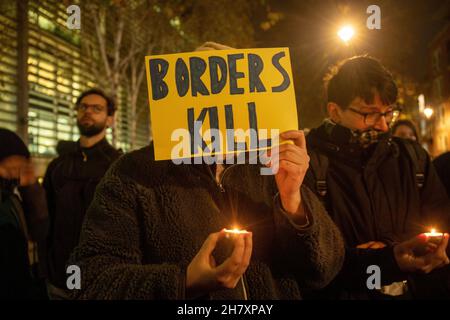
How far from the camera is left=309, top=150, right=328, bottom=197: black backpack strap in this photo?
91.7 inches

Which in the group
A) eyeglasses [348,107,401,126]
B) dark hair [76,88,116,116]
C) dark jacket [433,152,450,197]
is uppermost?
dark hair [76,88,116,116]

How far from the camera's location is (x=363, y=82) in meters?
2.49

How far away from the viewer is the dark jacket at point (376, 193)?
2.32 meters

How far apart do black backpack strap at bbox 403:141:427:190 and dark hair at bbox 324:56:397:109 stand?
292mm

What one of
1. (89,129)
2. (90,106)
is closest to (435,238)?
(89,129)

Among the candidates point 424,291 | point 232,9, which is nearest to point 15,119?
point 232,9

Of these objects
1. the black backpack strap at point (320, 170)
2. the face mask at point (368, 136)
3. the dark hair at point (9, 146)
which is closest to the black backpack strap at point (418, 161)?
the face mask at point (368, 136)

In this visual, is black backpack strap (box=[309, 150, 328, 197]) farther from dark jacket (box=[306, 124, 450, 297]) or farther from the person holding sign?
the person holding sign

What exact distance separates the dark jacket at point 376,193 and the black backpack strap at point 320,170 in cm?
2

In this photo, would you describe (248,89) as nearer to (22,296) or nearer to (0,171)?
(22,296)

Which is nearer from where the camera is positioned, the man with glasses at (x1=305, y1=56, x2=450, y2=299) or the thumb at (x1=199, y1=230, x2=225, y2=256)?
the thumb at (x1=199, y1=230, x2=225, y2=256)

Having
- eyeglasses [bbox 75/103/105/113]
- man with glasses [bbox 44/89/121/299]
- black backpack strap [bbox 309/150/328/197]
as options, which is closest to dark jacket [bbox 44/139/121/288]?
man with glasses [bbox 44/89/121/299]

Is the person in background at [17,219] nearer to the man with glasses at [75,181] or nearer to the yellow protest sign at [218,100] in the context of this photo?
the man with glasses at [75,181]

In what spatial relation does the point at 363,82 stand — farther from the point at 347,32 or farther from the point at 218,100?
the point at 347,32
